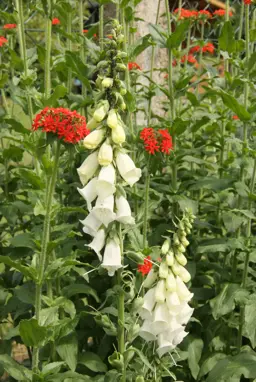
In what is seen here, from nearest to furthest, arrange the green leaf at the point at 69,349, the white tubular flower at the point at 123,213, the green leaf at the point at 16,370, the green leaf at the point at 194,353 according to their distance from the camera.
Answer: the white tubular flower at the point at 123,213
the green leaf at the point at 16,370
the green leaf at the point at 69,349
the green leaf at the point at 194,353

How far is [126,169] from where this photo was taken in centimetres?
232

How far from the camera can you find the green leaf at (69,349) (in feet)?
10.5

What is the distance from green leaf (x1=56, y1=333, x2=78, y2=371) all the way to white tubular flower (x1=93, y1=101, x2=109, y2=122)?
4.88 feet

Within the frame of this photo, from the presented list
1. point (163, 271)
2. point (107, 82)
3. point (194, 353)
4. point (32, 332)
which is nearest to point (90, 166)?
point (107, 82)

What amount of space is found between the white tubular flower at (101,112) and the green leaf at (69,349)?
149cm

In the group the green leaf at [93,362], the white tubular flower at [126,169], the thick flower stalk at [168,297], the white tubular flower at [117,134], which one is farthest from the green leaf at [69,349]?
the white tubular flower at [117,134]

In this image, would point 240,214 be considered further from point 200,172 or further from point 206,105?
point 206,105

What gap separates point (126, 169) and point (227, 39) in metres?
1.85

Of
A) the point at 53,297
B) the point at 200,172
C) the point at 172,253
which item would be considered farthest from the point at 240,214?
the point at 172,253

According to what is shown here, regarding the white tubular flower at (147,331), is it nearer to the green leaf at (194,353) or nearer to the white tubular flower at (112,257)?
the white tubular flower at (112,257)

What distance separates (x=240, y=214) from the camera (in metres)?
3.75

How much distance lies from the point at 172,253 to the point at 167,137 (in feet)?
3.32

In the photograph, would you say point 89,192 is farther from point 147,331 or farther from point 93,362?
point 93,362

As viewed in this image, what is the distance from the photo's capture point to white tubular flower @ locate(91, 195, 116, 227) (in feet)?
7.56
